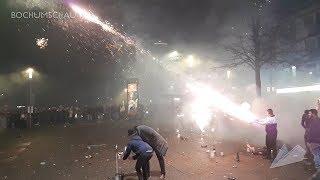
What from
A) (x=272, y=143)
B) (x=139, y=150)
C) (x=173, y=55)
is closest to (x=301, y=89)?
(x=173, y=55)

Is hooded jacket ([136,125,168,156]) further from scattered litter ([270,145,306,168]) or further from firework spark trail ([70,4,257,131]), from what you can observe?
firework spark trail ([70,4,257,131])

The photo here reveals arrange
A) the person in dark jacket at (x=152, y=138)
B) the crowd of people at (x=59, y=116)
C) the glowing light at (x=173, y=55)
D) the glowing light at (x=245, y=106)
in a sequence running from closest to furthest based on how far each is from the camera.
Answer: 1. the person in dark jacket at (x=152, y=138)
2. the glowing light at (x=245, y=106)
3. the crowd of people at (x=59, y=116)
4. the glowing light at (x=173, y=55)

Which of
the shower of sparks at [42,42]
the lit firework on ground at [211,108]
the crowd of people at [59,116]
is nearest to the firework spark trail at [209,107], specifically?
the lit firework on ground at [211,108]

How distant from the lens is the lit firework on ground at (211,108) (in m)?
22.5

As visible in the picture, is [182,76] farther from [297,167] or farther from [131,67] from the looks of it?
[297,167]

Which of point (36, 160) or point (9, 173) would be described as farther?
point (36, 160)

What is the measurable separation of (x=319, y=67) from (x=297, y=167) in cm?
3459

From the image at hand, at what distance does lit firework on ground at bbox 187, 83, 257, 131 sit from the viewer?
73.8 feet

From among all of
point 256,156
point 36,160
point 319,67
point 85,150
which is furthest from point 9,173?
point 319,67

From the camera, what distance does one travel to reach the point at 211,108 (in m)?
23.2

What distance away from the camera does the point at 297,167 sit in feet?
36.4

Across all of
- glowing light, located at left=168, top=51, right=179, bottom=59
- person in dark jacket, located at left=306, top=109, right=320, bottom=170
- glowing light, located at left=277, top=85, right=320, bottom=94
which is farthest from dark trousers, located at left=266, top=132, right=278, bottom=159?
glowing light, located at left=168, top=51, right=179, bottom=59

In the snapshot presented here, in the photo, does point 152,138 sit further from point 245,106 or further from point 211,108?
point 245,106

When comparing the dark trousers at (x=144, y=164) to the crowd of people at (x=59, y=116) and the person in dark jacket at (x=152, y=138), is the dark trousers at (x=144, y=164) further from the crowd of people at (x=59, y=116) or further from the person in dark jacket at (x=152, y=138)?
the crowd of people at (x=59, y=116)
